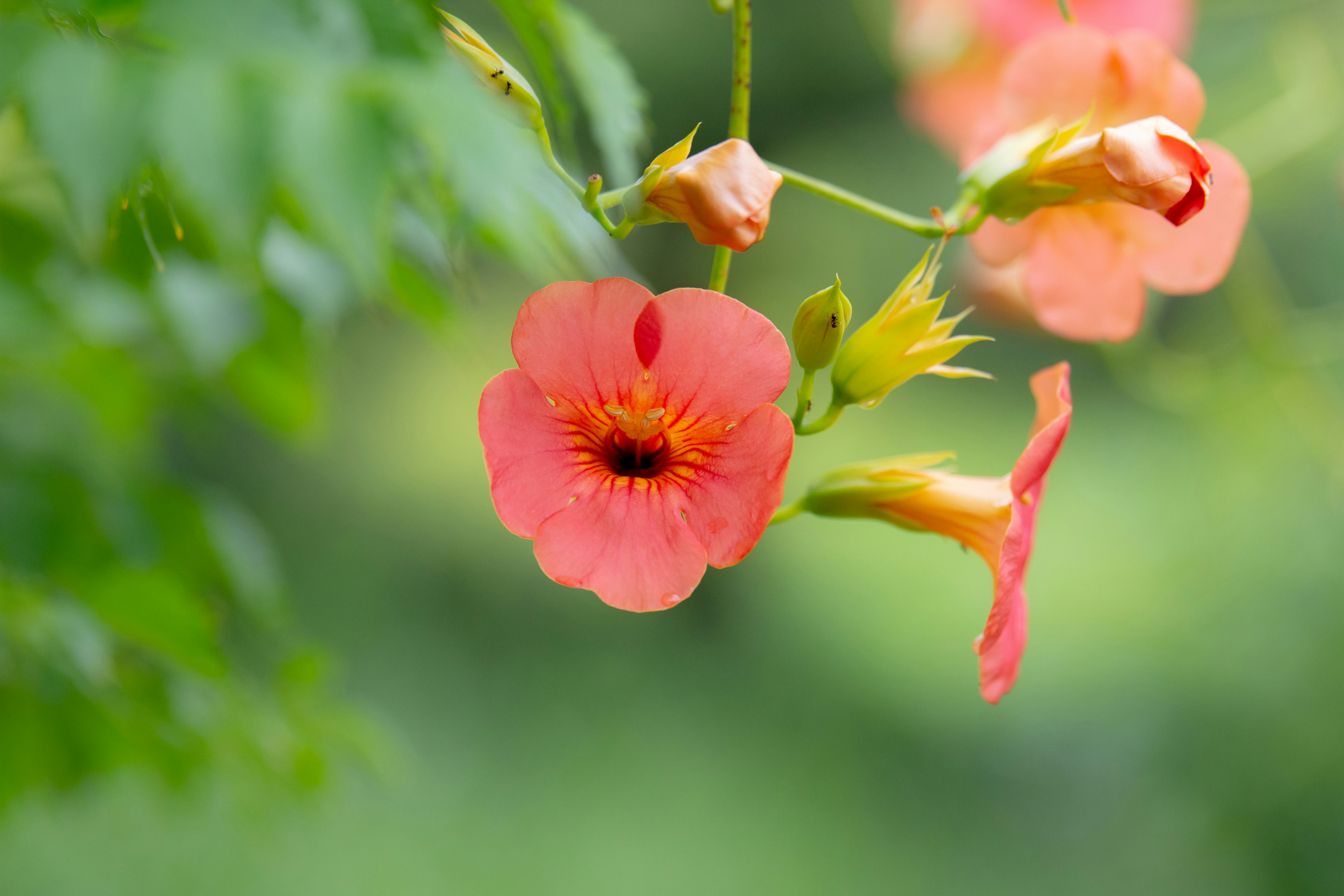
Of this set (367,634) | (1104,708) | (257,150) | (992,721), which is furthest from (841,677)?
(257,150)

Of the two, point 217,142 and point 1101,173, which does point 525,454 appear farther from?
point 1101,173

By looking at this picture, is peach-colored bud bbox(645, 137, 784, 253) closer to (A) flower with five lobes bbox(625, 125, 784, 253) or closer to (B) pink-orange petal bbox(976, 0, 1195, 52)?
(A) flower with five lobes bbox(625, 125, 784, 253)

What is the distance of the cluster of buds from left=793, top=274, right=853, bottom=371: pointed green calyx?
0.41 feet

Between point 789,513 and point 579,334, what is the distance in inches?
4.7

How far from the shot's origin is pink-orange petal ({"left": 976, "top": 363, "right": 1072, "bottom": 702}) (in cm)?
37

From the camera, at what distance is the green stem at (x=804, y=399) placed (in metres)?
0.37

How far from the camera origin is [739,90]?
1.19 ft

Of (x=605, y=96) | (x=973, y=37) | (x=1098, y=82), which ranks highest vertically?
(x=973, y=37)

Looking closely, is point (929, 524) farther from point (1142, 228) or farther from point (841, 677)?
point (841, 677)

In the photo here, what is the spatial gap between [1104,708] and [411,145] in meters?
2.27

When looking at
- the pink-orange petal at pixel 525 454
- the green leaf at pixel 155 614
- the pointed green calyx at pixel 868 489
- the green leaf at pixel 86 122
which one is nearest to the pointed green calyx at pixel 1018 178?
the pointed green calyx at pixel 868 489

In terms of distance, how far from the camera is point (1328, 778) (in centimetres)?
162

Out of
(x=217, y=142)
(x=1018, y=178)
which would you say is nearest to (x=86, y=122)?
(x=217, y=142)

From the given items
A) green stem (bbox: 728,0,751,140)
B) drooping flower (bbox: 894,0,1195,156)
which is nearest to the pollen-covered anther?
green stem (bbox: 728,0,751,140)
